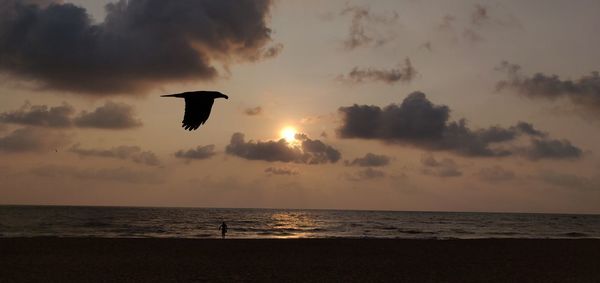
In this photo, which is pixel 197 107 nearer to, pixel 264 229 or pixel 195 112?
pixel 195 112

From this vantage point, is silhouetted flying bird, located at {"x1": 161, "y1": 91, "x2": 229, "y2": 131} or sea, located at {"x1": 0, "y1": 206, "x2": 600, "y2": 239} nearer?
silhouetted flying bird, located at {"x1": 161, "y1": 91, "x2": 229, "y2": 131}

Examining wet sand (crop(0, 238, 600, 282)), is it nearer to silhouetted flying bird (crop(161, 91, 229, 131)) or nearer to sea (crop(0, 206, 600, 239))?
silhouetted flying bird (crop(161, 91, 229, 131))

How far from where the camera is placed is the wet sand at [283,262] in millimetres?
19297

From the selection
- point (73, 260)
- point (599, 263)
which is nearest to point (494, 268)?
point (599, 263)

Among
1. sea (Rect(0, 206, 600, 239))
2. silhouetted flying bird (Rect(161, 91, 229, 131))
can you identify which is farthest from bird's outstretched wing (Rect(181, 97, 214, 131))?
sea (Rect(0, 206, 600, 239))

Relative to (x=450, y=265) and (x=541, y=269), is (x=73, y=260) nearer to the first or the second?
(x=450, y=265)

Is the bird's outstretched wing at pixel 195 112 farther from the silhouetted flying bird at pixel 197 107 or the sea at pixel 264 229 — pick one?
the sea at pixel 264 229

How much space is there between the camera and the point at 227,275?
63.7 feet

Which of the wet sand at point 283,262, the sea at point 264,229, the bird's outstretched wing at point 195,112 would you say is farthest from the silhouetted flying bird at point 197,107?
the sea at point 264,229

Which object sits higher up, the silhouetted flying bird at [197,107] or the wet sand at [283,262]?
the silhouetted flying bird at [197,107]

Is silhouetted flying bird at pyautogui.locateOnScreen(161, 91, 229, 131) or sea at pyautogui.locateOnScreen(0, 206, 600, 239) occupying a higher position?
silhouetted flying bird at pyautogui.locateOnScreen(161, 91, 229, 131)

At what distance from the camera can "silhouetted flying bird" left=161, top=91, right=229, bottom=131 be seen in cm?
759

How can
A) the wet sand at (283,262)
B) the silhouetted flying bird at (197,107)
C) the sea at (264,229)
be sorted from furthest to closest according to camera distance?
the sea at (264,229)
the wet sand at (283,262)
the silhouetted flying bird at (197,107)

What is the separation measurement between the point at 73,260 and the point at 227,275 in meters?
7.93
